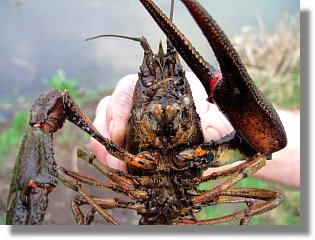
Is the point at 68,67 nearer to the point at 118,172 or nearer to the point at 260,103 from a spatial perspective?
the point at 118,172

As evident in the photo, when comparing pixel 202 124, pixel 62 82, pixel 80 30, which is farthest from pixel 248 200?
pixel 62 82

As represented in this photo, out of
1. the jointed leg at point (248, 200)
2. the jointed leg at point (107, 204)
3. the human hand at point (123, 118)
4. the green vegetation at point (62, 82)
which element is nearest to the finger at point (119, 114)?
the human hand at point (123, 118)

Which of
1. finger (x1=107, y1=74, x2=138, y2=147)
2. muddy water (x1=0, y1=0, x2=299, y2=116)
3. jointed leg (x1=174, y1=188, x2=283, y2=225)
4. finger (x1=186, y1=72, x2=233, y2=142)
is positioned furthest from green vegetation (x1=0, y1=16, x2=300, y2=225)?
jointed leg (x1=174, y1=188, x2=283, y2=225)

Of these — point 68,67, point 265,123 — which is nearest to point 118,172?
point 265,123

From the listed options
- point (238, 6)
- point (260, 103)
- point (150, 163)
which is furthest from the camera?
point (238, 6)

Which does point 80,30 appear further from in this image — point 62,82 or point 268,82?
point 268,82

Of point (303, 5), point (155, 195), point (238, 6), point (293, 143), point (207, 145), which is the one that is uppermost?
point (238, 6)

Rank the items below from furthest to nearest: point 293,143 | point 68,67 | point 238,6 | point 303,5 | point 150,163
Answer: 1. point 68,67
2. point 238,6
3. point 293,143
4. point 303,5
5. point 150,163

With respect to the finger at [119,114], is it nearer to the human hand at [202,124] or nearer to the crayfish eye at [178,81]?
the human hand at [202,124]
